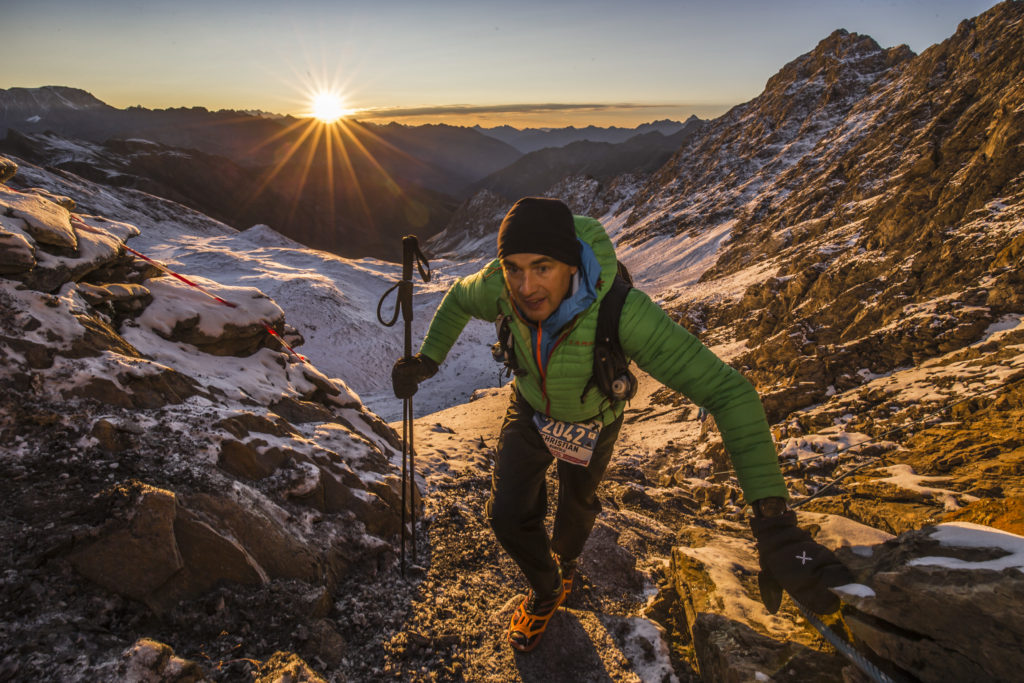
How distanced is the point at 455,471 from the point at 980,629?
4644mm

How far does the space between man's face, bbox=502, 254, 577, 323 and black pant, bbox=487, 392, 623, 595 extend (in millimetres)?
738

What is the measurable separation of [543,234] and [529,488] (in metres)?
1.50

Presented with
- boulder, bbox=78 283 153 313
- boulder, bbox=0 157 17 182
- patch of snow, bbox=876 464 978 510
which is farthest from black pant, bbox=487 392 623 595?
boulder, bbox=0 157 17 182

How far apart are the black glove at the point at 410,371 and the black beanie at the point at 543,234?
1.26 meters

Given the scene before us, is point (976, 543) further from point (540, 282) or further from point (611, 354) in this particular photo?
point (540, 282)

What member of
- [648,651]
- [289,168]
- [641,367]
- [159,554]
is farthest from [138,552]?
[289,168]

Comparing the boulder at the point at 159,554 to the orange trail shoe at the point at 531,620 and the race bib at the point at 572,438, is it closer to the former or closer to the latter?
the orange trail shoe at the point at 531,620

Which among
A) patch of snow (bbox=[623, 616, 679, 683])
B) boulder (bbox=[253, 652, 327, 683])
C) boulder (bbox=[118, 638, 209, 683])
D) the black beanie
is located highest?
the black beanie

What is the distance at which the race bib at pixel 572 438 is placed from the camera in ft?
9.20

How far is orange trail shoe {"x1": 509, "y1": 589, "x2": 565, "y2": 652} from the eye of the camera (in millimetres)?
2930

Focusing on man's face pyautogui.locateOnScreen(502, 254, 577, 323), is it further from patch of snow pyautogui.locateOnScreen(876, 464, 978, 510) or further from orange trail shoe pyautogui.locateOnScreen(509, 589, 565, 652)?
patch of snow pyautogui.locateOnScreen(876, 464, 978, 510)

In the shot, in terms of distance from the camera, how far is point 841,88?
53562 millimetres

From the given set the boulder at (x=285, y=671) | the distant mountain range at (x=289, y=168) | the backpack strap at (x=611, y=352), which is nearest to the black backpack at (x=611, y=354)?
the backpack strap at (x=611, y=352)

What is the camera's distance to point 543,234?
8.30 ft
